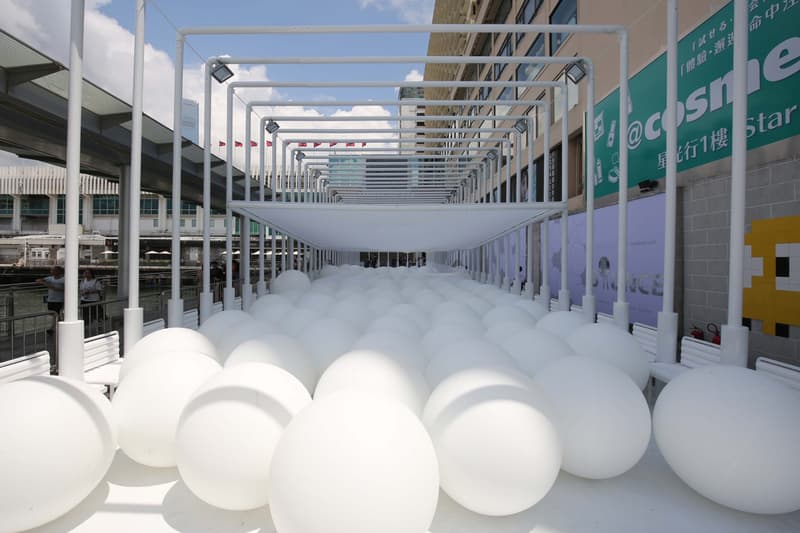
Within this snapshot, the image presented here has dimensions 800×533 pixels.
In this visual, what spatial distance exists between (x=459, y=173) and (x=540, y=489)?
626 inches

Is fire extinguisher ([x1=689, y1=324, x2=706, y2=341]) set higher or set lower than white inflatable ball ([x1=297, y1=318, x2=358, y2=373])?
lower

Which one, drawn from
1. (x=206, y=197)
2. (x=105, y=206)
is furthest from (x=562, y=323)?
(x=105, y=206)

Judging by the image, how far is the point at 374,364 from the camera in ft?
9.20

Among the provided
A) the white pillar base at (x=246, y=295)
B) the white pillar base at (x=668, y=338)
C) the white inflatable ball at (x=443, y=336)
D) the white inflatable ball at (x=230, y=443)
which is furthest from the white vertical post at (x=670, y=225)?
the white pillar base at (x=246, y=295)

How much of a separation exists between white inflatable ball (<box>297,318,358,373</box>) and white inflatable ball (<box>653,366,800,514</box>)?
2.51m

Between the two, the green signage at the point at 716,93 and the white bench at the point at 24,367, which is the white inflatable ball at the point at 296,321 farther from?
the green signage at the point at 716,93

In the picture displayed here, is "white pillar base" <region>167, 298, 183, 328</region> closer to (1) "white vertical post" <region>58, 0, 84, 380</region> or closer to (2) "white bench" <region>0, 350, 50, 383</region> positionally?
(2) "white bench" <region>0, 350, 50, 383</region>

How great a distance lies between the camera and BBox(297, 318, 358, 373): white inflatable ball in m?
3.89

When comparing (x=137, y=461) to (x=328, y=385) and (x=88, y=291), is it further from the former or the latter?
(x=88, y=291)

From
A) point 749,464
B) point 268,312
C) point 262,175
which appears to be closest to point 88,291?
point 262,175

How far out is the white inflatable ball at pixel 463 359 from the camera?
2740mm

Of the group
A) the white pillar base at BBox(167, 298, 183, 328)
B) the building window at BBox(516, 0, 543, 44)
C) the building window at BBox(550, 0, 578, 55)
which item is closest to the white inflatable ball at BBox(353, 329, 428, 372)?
the white pillar base at BBox(167, 298, 183, 328)

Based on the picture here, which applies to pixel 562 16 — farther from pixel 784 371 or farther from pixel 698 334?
pixel 784 371

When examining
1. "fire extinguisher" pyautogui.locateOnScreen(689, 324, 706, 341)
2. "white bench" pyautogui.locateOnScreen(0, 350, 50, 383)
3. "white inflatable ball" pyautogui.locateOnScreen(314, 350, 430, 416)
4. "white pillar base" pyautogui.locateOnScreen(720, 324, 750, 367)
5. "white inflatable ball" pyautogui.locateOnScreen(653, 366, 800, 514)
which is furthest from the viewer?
"fire extinguisher" pyautogui.locateOnScreen(689, 324, 706, 341)
